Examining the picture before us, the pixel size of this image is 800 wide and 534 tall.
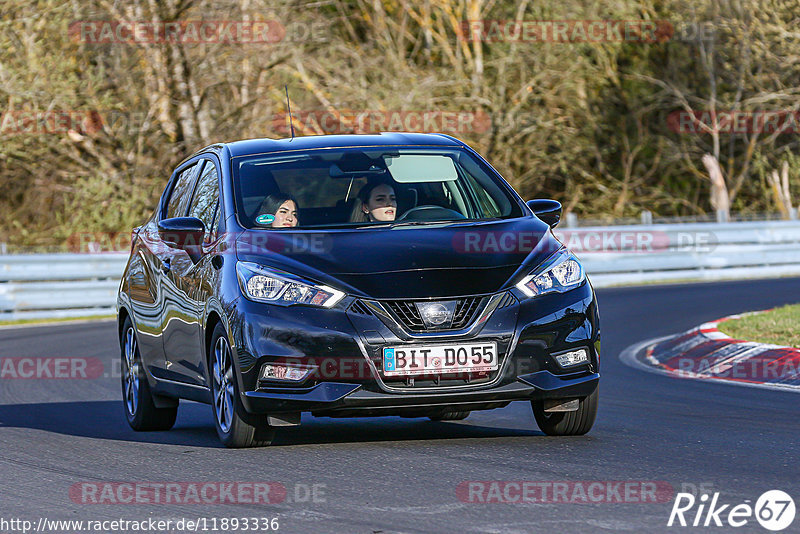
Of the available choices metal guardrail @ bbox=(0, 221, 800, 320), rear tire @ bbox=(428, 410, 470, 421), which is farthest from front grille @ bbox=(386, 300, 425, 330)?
metal guardrail @ bbox=(0, 221, 800, 320)

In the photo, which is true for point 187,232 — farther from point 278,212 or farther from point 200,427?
point 200,427

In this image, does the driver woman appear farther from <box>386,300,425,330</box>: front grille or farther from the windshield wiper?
<box>386,300,425,330</box>: front grille

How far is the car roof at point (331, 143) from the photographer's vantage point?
340 inches

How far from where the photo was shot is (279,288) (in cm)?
730

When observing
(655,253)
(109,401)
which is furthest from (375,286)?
(655,253)

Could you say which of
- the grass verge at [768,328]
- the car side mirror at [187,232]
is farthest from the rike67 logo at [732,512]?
the grass verge at [768,328]

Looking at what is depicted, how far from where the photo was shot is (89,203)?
86.8 ft

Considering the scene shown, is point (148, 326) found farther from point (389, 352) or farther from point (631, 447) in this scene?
point (631, 447)

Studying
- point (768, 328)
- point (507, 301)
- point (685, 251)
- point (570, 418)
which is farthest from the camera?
point (685, 251)

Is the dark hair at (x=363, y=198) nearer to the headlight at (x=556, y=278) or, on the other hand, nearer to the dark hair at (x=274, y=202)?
the dark hair at (x=274, y=202)

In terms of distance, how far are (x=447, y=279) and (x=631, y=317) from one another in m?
10.6

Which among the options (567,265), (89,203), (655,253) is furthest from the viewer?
(89,203)

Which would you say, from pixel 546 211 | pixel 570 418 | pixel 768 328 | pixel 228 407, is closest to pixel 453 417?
pixel 570 418

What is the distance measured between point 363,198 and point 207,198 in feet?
3.54
